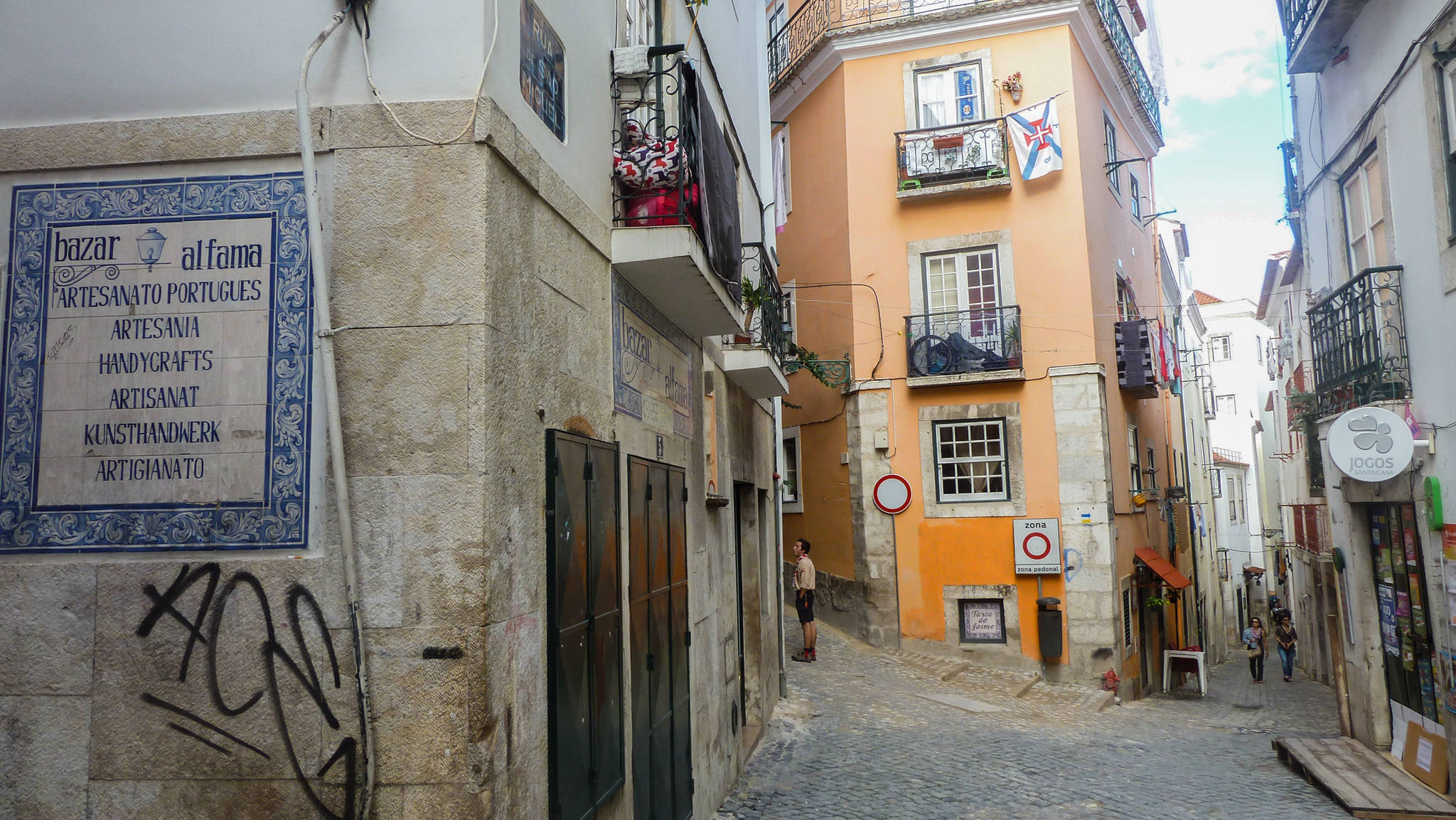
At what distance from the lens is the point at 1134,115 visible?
2177 cm

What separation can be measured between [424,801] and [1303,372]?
2063cm

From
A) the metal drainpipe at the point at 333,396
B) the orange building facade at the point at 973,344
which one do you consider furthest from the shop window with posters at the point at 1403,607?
the metal drainpipe at the point at 333,396

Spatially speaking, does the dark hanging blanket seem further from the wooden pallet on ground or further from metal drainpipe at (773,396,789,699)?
the wooden pallet on ground

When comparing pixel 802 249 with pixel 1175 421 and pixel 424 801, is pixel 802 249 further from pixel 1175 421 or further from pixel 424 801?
pixel 424 801

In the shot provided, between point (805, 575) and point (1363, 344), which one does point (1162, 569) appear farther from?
point (1363, 344)

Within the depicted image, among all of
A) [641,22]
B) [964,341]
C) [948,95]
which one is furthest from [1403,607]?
[948,95]

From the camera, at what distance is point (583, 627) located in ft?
16.8

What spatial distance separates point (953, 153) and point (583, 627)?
1480 cm

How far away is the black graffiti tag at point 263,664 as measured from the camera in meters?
4.02

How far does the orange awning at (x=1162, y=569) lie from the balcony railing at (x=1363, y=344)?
711cm

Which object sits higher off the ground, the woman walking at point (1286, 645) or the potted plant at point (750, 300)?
the potted plant at point (750, 300)

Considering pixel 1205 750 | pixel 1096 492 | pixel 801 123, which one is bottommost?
pixel 1205 750

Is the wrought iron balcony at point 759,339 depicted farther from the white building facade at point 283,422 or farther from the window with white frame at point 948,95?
the window with white frame at point 948,95

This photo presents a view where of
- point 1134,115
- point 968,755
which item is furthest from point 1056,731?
point 1134,115
